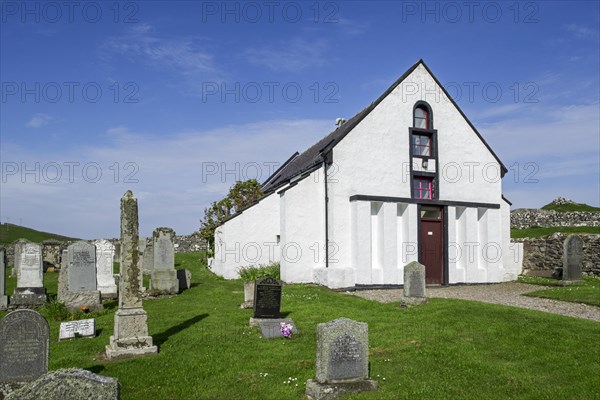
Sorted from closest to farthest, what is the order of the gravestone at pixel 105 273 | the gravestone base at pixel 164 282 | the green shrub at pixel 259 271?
the gravestone base at pixel 164 282 < the gravestone at pixel 105 273 < the green shrub at pixel 259 271

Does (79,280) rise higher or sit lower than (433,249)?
lower

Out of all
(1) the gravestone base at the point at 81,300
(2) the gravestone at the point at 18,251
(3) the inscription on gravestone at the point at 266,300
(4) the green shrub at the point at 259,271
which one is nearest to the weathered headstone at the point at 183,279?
(4) the green shrub at the point at 259,271

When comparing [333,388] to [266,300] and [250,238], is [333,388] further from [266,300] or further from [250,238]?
[250,238]

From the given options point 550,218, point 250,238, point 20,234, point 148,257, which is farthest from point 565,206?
point 20,234

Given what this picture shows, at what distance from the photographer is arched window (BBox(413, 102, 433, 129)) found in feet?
71.2

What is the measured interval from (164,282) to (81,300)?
3.35 m

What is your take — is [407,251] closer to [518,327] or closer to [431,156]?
[431,156]

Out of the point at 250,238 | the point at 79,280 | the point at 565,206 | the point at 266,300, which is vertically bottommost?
the point at 266,300

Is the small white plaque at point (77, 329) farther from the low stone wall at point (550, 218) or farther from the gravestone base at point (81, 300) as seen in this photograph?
the low stone wall at point (550, 218)

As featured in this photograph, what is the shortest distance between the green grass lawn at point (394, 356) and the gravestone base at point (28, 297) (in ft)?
11.9

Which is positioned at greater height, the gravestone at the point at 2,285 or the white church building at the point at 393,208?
the white church building at the point at 393,208

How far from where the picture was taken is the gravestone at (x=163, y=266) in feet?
58.1

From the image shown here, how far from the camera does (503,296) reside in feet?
55.8

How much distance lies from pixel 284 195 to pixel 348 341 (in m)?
13.3
